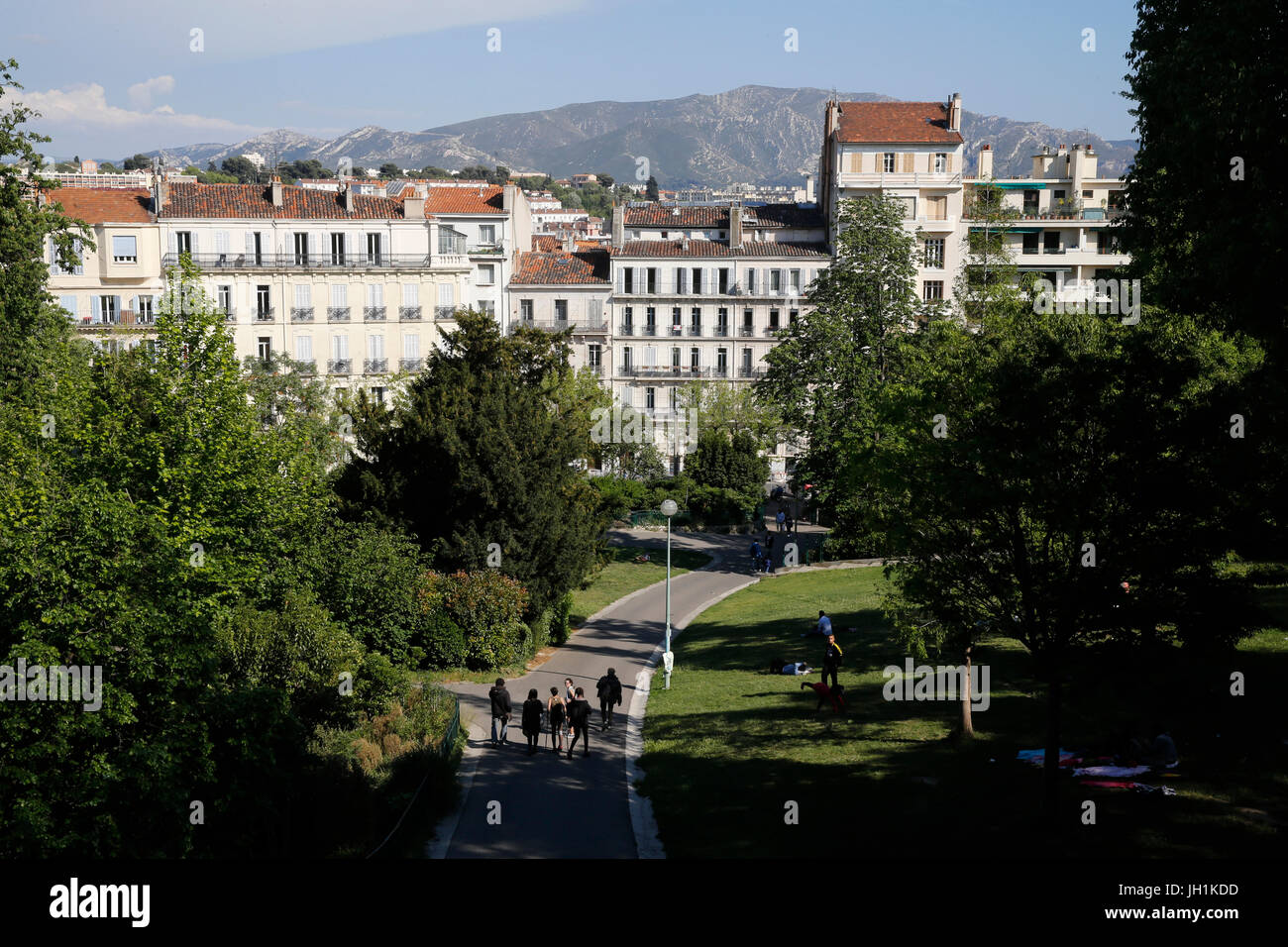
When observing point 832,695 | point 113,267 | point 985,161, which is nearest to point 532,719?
point 832,695

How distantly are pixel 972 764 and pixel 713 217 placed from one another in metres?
60.4

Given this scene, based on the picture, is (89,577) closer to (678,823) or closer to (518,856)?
(518,856)

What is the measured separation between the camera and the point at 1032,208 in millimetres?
79188

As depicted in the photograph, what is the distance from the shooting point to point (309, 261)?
57281mm

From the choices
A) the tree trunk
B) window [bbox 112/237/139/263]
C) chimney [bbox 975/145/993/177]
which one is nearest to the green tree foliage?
the tree trunk

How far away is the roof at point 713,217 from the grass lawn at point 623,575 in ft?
101

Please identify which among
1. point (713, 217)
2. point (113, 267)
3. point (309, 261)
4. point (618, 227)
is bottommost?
point (113, 267)

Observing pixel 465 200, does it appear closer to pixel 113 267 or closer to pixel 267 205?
pixel 267 205

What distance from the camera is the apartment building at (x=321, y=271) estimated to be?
57.0 meters

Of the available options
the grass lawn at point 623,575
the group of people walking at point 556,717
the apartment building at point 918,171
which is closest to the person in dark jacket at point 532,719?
the group of people walking at point 556,717

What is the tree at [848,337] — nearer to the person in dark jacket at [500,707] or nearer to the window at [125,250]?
the person in dark jacket at [500,707]

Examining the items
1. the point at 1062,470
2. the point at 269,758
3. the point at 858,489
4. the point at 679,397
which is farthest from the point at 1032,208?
the point at 269,758

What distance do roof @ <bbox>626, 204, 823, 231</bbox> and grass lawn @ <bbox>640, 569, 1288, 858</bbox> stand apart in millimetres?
51599
